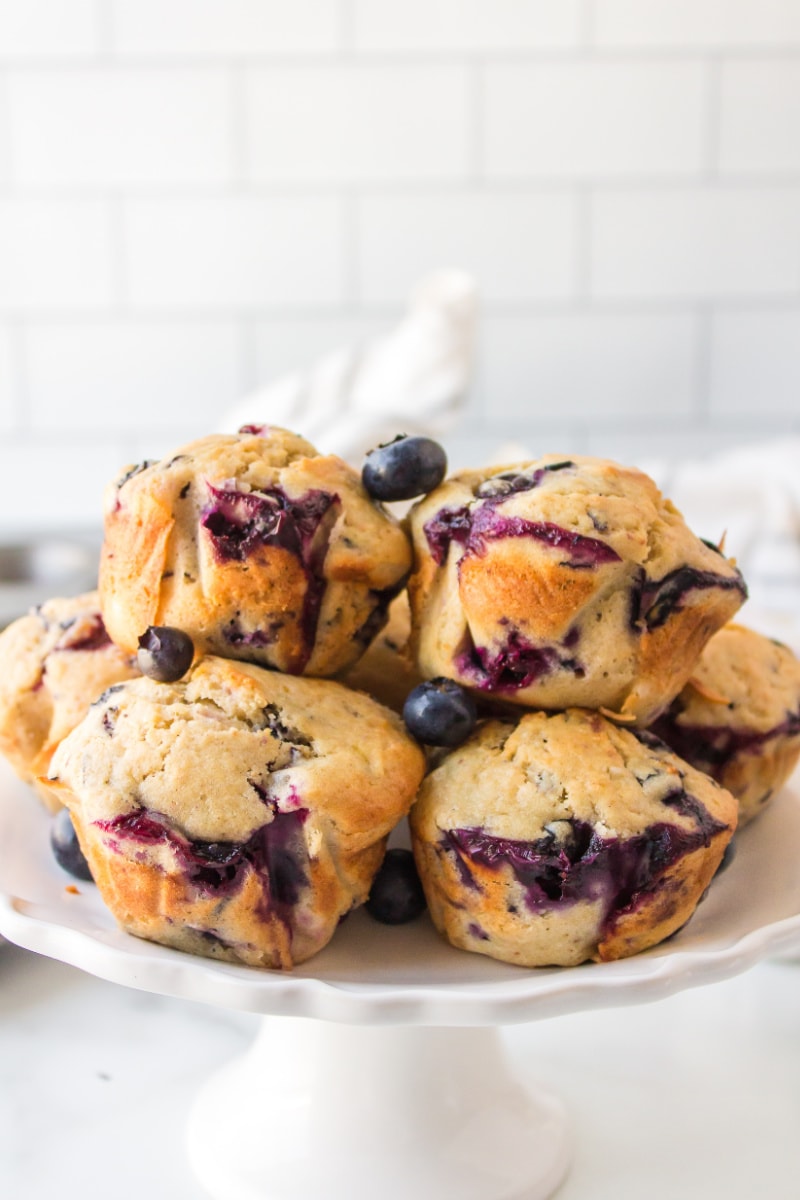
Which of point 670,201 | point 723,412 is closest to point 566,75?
point 670,201

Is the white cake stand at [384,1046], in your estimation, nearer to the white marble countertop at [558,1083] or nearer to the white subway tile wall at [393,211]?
the white marble countertop at [558,1083]

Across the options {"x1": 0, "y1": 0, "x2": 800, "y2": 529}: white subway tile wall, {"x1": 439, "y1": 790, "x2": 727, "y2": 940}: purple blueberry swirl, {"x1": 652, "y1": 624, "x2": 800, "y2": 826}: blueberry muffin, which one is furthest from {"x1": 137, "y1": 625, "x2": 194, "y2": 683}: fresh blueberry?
{"x1": 0, "y1": 0, "x2": 800, "y2": 529}: white subway tile wall

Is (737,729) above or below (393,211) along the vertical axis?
below

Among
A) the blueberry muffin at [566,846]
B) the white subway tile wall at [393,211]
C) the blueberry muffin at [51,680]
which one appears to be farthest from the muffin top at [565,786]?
the white subway tile wall at [393,211]

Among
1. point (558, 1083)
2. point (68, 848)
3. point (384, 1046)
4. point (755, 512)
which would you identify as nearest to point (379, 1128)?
point (384, 1046)

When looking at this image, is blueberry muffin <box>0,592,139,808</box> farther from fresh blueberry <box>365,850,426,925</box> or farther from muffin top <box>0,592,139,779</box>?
fresh blueberry <box>365,850,426,925</box>

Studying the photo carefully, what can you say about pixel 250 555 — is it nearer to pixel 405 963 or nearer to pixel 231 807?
pixel 231 807
